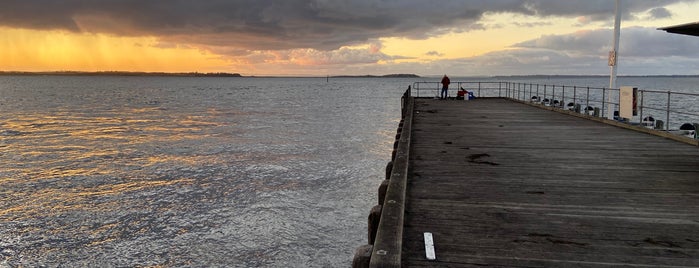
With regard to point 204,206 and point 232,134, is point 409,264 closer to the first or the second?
point 204,206

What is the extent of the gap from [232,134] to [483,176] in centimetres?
2092

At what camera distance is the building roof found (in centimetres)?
604

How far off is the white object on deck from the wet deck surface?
5cm

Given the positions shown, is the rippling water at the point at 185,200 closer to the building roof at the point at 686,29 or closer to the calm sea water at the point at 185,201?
the calm sea water at the point at 185,201

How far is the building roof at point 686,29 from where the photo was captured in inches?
238

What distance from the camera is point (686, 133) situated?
45.7 feet

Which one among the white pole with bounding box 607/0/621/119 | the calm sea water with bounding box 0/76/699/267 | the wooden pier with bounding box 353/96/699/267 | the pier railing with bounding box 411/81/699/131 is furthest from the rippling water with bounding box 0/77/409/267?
the white pole with bounding box 607/0/621/119

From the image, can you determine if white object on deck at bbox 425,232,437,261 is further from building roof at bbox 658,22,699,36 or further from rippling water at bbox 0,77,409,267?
building roof at bbox 658,22,699,36

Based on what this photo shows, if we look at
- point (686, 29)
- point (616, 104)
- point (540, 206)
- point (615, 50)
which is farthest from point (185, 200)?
point (615, 50)

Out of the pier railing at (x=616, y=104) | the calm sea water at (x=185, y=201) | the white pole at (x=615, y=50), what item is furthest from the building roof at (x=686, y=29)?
the white pole at (x=615, y=50)

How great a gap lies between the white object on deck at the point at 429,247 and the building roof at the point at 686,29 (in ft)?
15.8

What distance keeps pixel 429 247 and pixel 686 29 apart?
5.31m

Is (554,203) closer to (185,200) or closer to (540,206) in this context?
(540,206)

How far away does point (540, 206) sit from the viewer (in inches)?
202
